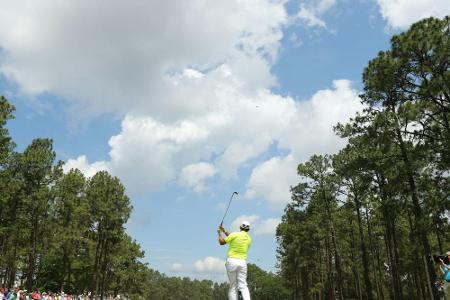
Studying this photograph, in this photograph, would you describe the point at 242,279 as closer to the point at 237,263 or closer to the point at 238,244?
the point at 237,263

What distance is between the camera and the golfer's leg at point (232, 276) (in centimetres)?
783

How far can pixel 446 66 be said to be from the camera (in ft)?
72.7

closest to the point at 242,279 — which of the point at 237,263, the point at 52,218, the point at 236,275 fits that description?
the point at 236,275

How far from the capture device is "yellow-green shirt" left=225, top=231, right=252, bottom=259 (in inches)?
313

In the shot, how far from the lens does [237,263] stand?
784 cm

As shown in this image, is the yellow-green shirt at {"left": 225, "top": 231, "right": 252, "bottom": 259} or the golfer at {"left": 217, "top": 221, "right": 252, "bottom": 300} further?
the yellow-green shirt at {"left": 225, "top": 231, "right": 252, "bottom": 259}

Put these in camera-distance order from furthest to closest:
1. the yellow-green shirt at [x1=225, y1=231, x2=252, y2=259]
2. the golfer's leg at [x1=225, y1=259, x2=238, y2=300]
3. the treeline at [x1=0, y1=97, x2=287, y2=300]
Answer: the treeline at [x1=0, y1=97, x2=287, y2=300] → the yellow-green shirt at [x1=225, y1=231, x2=252, y2=259] → the golfer's leg at [x1=225, y1=259, x2=238, y2=300]

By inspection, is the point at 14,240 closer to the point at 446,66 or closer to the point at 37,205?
the point at 37,205

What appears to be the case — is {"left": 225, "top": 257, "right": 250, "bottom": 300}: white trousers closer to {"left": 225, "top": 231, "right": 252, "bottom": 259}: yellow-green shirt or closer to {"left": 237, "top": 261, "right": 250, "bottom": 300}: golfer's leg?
{"left": 237, "top": 261, "right": 250, "bottom": 300}: golfer's leg

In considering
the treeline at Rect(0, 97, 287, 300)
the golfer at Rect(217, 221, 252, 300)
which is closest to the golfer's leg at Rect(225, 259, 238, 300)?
the golfer at Rect(217, 221, 252, 300)

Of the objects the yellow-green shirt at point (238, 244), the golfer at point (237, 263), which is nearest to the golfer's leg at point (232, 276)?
the golfer at point (237, 263)

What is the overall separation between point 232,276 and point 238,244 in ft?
1.80

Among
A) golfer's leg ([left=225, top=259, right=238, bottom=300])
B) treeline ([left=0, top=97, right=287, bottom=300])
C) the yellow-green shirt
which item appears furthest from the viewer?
treeline ([left=0, top=97, right=287, bottom=300])

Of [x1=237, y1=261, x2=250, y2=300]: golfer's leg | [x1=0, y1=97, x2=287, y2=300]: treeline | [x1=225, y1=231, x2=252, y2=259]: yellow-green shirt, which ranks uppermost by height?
[x1=0, y1=97, x2=287, y2=300]: treeline
